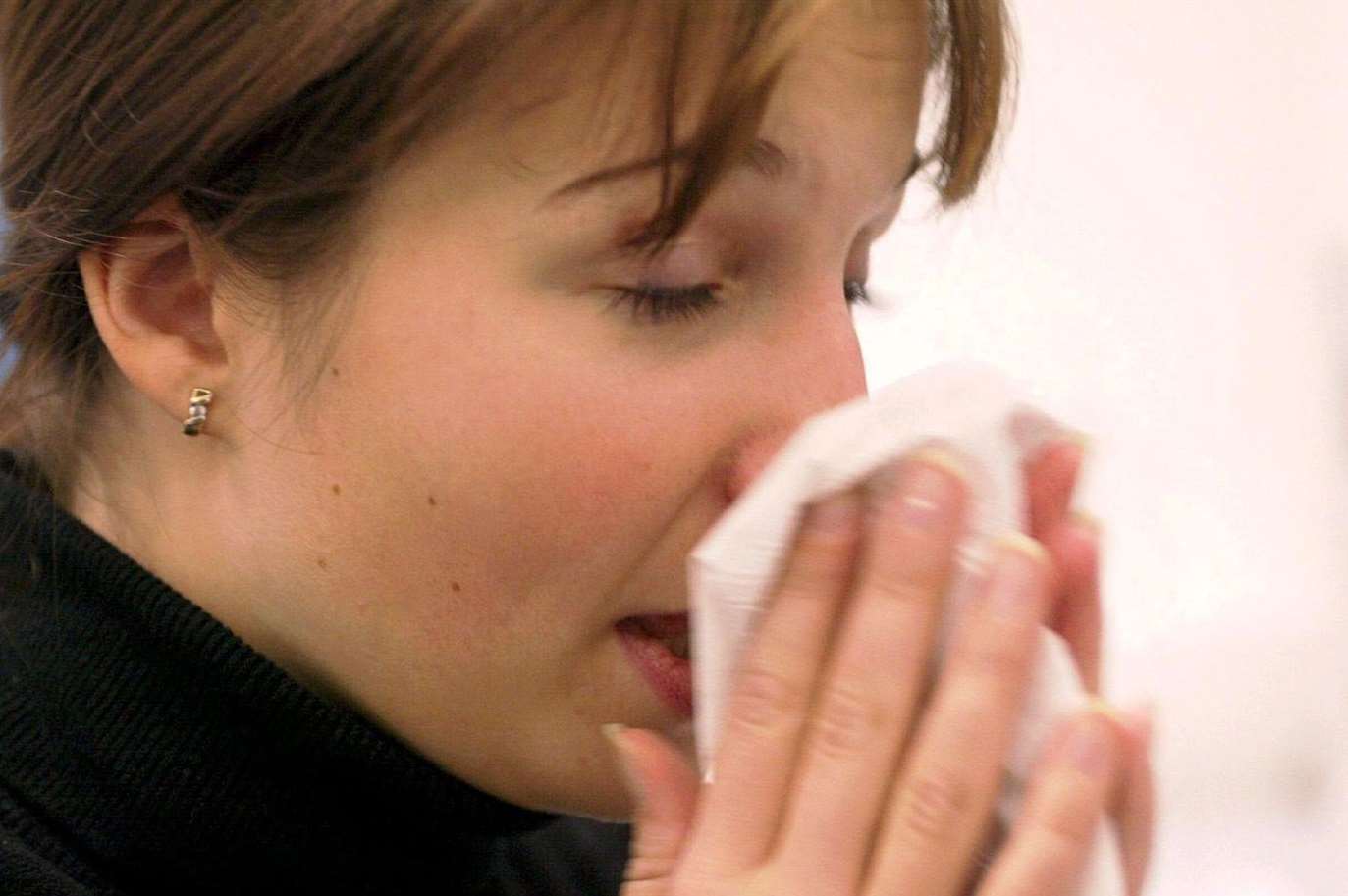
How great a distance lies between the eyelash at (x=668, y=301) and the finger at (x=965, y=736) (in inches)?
7.7

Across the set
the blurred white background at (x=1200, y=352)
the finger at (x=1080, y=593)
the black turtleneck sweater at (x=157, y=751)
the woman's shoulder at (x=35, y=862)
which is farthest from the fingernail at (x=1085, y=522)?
the blurred white background at (x=1200, y=352)

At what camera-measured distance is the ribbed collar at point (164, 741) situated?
752 millimetres

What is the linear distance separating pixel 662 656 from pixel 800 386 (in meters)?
0.17

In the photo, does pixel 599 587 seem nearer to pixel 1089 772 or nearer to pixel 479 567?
pixel 479 567

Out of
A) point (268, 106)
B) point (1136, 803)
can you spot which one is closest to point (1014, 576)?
point (1136, 803)

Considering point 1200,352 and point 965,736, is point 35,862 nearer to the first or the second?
point 965,736

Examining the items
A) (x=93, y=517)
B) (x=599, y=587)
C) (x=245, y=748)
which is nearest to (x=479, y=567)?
(x=599, y=587)

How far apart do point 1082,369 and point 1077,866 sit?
99 centimetres

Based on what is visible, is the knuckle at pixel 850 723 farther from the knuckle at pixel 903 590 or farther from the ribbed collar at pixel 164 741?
the ribbed collar at pixel 164 741

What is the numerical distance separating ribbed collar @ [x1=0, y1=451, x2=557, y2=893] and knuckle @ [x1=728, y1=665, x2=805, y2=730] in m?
0.25

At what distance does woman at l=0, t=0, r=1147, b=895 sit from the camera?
0.66 m

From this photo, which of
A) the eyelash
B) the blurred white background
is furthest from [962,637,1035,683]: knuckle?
the blurred white background

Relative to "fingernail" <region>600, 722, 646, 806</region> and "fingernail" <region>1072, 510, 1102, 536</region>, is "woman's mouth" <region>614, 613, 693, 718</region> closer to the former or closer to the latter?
"fingernail" <region>600, 722, 646, 806</region>

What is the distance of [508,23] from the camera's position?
2.20ft
